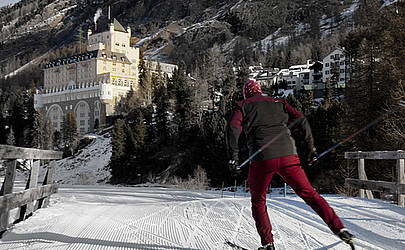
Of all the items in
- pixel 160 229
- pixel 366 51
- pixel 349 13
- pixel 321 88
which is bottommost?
pixel 160 229

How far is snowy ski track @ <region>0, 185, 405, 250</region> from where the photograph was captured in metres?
5.09

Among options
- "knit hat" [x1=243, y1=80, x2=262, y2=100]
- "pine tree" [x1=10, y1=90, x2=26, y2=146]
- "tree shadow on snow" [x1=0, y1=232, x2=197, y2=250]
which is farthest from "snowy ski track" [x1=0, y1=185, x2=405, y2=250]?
"pine tree" [x1=10, y1=90, x2=26, y2=146]

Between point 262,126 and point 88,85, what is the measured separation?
99.1 meters

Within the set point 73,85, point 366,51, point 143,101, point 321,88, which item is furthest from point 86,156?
point 366,51

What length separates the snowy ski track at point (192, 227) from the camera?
5.09m

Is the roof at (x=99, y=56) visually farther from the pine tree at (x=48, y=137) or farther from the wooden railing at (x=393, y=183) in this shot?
the wooden railing at (x=393, y=183)

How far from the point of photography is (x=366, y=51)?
28.7m

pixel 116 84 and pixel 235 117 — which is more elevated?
pixel 116 84

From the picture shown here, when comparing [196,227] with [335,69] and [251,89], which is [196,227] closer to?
[251,89]

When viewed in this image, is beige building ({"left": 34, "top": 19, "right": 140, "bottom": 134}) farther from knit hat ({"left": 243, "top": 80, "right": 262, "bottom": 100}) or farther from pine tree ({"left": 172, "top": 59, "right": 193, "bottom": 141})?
knit hat ({"left": 243, "top": 80, "right": 262, "bottom": 100})

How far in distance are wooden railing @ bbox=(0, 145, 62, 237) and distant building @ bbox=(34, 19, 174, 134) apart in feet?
284

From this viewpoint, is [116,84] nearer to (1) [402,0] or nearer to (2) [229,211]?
(1) [402,0]

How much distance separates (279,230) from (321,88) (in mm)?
77929

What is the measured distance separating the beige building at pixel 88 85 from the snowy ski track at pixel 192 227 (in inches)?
Result: 3438
